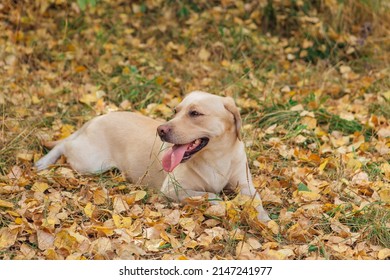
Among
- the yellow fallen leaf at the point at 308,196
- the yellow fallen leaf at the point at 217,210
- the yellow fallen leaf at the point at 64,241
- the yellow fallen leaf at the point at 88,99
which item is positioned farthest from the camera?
the yellow fallen leaf at the point at 88,99

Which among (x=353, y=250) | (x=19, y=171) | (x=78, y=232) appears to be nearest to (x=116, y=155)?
(x=19, y=171)

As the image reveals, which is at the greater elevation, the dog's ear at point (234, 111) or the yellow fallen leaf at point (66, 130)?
the dog's ear at point (234, 111)

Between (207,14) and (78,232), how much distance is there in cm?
448

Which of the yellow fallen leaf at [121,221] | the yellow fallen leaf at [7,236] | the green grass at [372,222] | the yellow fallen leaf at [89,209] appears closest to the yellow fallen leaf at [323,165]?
the green grass at [372,222]

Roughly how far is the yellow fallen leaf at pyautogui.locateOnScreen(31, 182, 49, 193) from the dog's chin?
3.25ft

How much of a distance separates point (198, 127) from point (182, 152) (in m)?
0.19

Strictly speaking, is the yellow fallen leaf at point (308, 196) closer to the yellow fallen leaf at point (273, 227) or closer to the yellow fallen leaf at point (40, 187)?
the yellow fallen leaf at point (273, 227)

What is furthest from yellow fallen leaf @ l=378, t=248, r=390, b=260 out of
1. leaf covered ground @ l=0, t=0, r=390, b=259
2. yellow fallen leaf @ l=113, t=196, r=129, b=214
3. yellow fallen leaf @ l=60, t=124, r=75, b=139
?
yellow fallen leaf @ l=60, t=124, r=75, b=139

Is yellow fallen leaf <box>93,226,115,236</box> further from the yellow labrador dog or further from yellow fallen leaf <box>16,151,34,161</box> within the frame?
yellow fallen leaf <box>16,151,34,161</box>

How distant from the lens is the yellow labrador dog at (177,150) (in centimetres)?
445

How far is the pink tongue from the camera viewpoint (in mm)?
4418

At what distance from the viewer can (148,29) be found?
8039mm

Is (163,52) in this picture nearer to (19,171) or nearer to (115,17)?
(115,17)

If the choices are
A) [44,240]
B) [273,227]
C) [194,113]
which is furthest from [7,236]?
[273,227]
